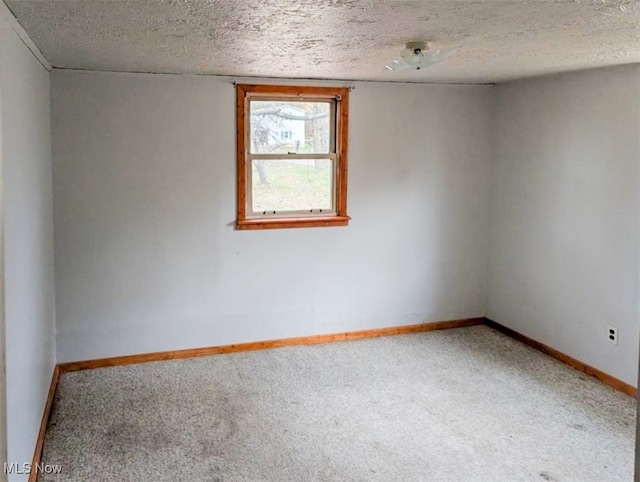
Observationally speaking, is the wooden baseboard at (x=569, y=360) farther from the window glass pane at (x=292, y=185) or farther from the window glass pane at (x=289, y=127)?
the window glass pane at (x=289, y=127)

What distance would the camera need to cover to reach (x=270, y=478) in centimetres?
282

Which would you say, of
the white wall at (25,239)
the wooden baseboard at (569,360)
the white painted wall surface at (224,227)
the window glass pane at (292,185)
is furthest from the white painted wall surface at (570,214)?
the white wall at (25,239)

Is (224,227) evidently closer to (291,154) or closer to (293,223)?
(293,223)

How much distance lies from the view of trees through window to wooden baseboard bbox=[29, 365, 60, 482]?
1.85 meters

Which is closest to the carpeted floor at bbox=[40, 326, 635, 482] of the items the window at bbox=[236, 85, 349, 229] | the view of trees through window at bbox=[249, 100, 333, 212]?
the window at bbox=[236, 85, 349, 229]

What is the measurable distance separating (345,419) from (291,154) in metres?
2.11

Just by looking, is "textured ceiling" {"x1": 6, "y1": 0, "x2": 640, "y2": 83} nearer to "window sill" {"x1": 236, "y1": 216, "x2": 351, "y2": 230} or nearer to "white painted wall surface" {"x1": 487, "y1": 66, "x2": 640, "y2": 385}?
"white painted wall surface" {"x1": 487, "y1": 66, "x2": 640, "y2": 385}

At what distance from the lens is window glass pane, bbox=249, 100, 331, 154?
452 centimetres

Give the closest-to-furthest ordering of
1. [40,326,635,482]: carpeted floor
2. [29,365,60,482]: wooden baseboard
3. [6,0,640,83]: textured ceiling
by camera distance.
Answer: [6,0,640,83]: textured ceiling
[29,365,60,482]: wooden baseboard
[40,326,635,482]: carpeted floor

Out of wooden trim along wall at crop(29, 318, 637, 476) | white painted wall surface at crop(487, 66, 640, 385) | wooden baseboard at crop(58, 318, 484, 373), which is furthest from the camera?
wooden baseboard at crop(58, 318, 484, 373)

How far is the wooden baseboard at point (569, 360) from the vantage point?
151 inches

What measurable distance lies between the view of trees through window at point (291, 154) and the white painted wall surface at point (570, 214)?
1.53 m

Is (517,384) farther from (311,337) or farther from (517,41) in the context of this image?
(517,41)

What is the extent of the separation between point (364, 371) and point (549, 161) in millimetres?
2114
